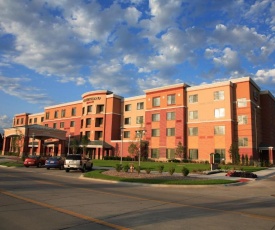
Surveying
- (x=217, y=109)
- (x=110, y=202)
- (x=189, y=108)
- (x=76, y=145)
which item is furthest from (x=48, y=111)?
(x=110, y=202)

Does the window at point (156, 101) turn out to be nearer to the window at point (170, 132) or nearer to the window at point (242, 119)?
the window at point (170, 132)

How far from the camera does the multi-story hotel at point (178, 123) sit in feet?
164

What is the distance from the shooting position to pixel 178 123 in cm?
5631

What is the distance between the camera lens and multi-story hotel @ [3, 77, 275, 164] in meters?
50.1

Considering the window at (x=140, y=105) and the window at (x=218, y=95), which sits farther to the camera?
the window at (x=140, y=105)

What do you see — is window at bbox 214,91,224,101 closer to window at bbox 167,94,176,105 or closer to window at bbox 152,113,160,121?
window at bbox 167,94,176,105

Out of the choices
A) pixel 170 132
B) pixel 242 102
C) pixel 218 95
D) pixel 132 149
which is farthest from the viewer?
pixel 132 149

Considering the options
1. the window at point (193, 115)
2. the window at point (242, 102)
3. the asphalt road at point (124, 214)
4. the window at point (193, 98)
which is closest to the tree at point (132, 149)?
the window at point (193, 115)

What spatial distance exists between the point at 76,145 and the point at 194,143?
1071 inches

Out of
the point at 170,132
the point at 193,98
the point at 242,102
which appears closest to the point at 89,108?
the point at 170,132

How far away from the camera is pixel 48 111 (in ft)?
294

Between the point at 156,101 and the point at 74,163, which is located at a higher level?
the point at 156,101

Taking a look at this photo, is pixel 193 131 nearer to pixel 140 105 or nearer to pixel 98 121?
pixel 140 105

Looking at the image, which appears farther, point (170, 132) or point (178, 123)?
point (170, 132)
